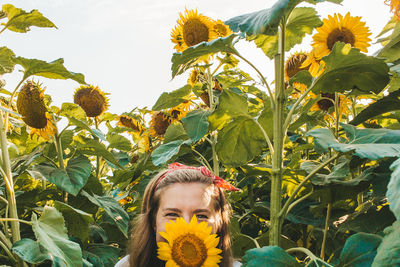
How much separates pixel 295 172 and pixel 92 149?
39.7 inches

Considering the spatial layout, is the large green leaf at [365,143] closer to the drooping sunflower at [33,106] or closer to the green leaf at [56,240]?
the green leaf at [56,240]

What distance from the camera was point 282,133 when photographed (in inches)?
44.2

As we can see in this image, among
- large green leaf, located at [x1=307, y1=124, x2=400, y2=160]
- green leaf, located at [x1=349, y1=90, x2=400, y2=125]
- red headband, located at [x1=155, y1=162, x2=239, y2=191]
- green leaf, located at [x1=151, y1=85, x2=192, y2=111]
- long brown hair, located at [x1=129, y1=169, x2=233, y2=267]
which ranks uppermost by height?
green leaf, located at [x1=151, y1=85, x2=192, y2=111]

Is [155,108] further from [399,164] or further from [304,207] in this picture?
[399,164]

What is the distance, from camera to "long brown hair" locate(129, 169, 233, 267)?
1.60 metres

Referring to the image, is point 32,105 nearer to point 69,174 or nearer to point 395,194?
point 69,174

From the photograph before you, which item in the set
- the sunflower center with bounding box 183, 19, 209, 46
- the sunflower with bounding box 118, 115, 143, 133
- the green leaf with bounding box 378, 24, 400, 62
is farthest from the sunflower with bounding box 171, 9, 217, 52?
the sunflower with bounding box 118, 115, 143, 133

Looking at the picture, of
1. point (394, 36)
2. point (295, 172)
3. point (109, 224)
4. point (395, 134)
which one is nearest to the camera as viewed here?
point (395, 134)

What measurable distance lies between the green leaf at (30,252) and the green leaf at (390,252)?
0.88 meters

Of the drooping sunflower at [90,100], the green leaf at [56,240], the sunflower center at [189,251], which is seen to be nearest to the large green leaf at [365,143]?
the sunflower center at [189,251]

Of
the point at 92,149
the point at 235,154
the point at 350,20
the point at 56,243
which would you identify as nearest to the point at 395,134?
the point at 235,154

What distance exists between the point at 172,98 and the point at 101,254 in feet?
2.65

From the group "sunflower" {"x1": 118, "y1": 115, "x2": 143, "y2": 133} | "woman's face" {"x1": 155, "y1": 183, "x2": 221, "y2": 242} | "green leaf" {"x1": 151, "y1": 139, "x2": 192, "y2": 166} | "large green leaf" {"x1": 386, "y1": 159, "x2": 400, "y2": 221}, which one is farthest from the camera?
"sunflower" {"x1": 118, "y1": 115, "x2": 143, "y2": 133}

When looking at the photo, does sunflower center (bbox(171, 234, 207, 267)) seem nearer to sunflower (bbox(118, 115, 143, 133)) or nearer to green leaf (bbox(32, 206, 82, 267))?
green leaf (bbox(32, 206, 82, 267))
